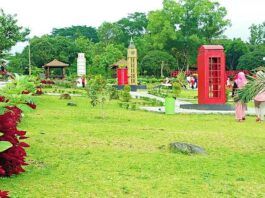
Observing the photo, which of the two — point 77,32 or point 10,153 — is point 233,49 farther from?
point 10,153

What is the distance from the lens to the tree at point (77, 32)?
293 ft

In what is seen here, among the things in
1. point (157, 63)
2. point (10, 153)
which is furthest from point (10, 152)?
point (157, 63)

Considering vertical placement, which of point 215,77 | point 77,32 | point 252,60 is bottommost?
point 215,77

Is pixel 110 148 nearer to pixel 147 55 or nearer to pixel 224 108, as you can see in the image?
pixel 224 108

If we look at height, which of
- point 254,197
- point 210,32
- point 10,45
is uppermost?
point 210,32

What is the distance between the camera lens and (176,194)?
241 inches

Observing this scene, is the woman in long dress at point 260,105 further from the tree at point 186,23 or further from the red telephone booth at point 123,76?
the tree at point 186,23

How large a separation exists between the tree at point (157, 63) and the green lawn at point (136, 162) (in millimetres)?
43425

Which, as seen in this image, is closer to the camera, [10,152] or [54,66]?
[10,152]

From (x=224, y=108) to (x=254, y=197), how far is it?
1368cm

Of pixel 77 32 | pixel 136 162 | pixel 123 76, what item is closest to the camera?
pixel 136 162

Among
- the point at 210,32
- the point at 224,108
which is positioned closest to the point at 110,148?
the point at 224,108

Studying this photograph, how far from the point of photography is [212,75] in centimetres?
→ 2031

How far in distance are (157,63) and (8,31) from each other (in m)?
37.3
